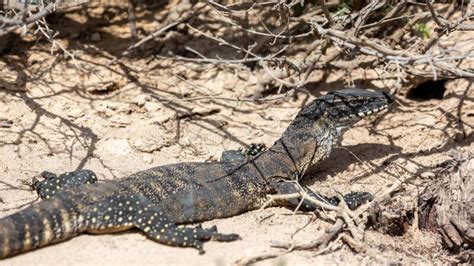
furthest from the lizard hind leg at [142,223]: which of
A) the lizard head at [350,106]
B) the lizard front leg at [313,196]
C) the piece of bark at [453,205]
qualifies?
the lizard head at [350,106]

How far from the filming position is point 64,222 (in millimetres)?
6840

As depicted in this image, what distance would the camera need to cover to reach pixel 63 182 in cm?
777

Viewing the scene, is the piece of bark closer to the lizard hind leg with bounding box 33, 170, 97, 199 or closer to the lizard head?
the lizard head

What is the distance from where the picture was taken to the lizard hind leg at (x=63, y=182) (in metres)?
7.71

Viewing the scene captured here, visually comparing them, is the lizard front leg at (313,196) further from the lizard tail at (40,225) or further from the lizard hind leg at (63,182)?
the lizard tail at (40,225)

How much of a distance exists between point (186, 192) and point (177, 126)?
2.19 meters

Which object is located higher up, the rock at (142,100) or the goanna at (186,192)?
the rock at (142,100)

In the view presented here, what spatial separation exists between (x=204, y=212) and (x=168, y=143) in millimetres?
1885

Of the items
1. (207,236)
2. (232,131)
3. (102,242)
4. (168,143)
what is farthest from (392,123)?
(102,242)

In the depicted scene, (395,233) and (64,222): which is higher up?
(64,222)

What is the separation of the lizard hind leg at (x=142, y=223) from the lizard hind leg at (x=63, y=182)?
0.75 meters

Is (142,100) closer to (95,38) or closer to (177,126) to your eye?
(177,126)

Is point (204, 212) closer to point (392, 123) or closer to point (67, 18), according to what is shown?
point (392, 123)

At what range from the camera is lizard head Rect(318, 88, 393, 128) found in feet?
28.6
